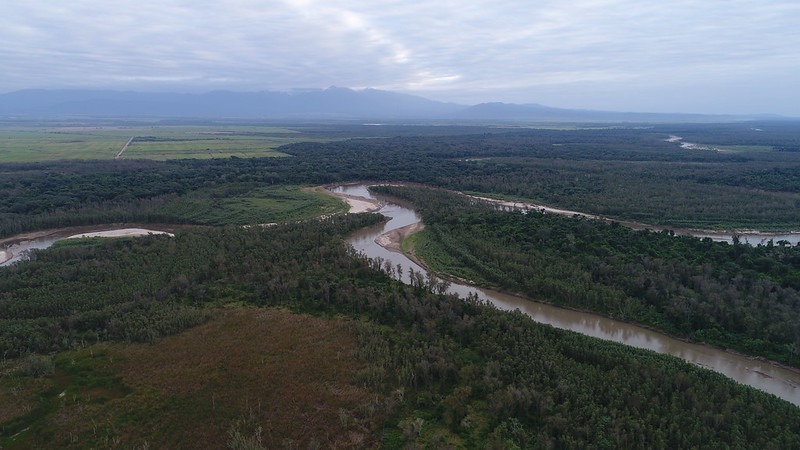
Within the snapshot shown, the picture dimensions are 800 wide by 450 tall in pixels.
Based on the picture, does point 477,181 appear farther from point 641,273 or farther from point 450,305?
point 450,305

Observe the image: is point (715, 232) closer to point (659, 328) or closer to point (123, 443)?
point (659, 328)

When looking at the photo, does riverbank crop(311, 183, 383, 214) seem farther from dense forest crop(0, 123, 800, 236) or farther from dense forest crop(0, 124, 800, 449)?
dense forest crop(0, 123, 800, 236)

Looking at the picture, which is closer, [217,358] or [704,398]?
[704,398]

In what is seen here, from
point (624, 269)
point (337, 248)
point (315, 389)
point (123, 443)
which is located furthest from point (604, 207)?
point (123, 443)

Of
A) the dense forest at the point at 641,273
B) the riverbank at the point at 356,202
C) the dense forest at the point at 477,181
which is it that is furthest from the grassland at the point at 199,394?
the riverbank at the point at 356,202

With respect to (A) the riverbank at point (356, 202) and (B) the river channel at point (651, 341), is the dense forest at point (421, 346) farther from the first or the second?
(A) the riverbank at point (356, 202)

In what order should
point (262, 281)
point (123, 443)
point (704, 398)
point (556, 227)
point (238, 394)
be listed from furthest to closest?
point (556, 227), point (262, 281), point (238, 394), point (704, 398), point (123, 443)
